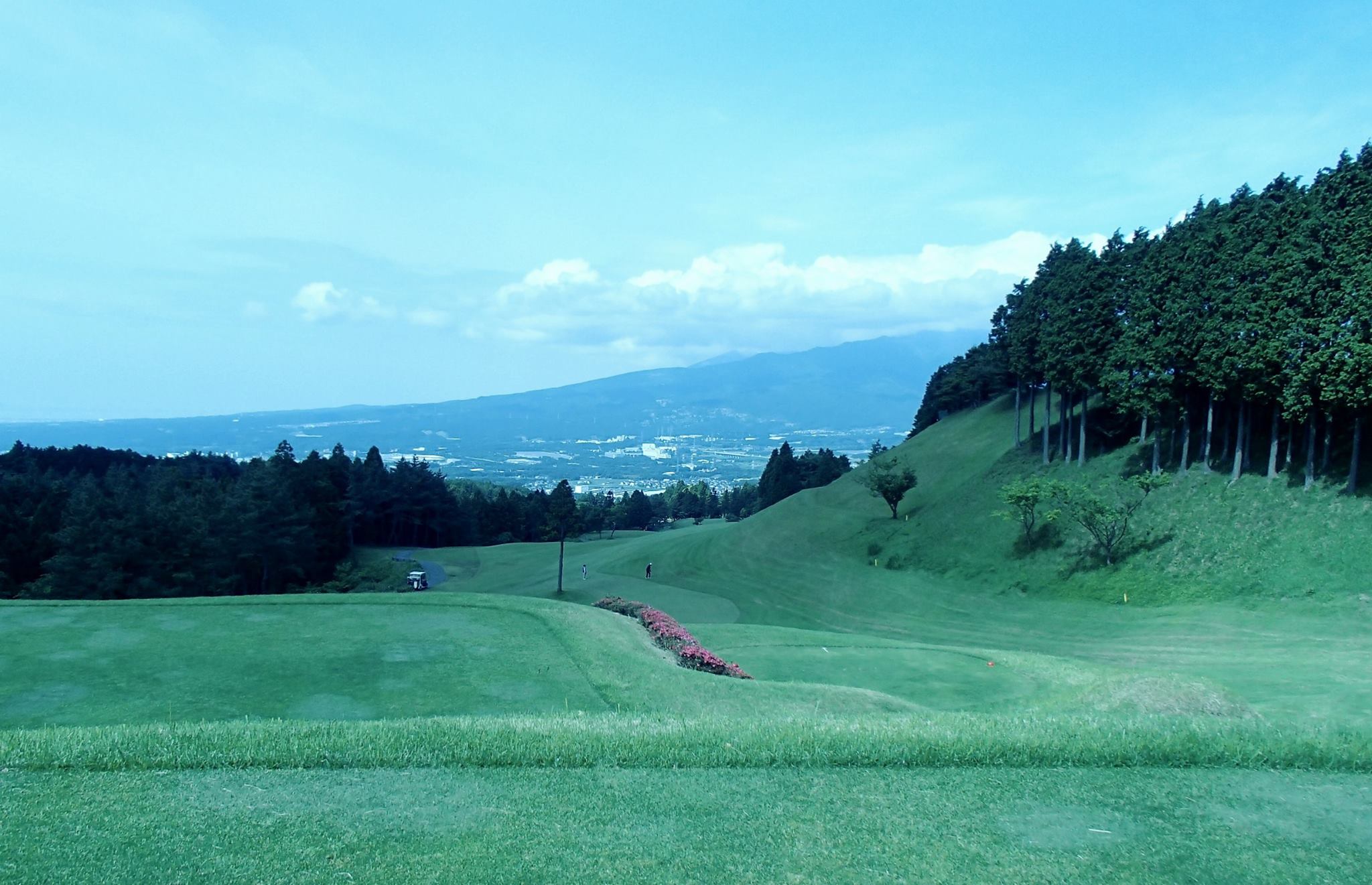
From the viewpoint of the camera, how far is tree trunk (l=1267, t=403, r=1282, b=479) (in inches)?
1356

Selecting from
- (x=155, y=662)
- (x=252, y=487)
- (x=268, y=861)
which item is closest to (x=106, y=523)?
(x=252, y=487)

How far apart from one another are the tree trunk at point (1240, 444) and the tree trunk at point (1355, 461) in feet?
12.7

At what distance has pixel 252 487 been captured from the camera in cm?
5809

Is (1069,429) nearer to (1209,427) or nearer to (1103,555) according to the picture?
(1209,427)

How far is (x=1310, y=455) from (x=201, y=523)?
64.5 metres

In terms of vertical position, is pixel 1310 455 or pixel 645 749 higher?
pixel 1310 455

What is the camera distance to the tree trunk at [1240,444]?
1407 inches

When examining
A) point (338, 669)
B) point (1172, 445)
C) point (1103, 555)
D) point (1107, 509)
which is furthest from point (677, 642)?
point (1172, 445)

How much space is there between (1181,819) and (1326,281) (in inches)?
1322

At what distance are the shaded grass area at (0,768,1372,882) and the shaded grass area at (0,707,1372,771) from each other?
26cm

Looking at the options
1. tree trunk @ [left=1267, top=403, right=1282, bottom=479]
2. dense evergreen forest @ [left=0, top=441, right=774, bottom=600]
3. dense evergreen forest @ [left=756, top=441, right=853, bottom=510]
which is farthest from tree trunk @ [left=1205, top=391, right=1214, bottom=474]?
dense evergreen forest @ [left=756, top=441, right=853, bottom=510]

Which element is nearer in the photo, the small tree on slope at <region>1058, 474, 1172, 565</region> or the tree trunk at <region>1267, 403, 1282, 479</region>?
the tree trunk at <region>1267, 403, 1282, 479</region>

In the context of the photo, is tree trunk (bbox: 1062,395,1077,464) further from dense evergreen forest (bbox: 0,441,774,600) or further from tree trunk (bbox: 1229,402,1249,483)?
dense evergreen forest (bbox: 0,441,774,600)

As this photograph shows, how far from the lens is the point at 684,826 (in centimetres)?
646
